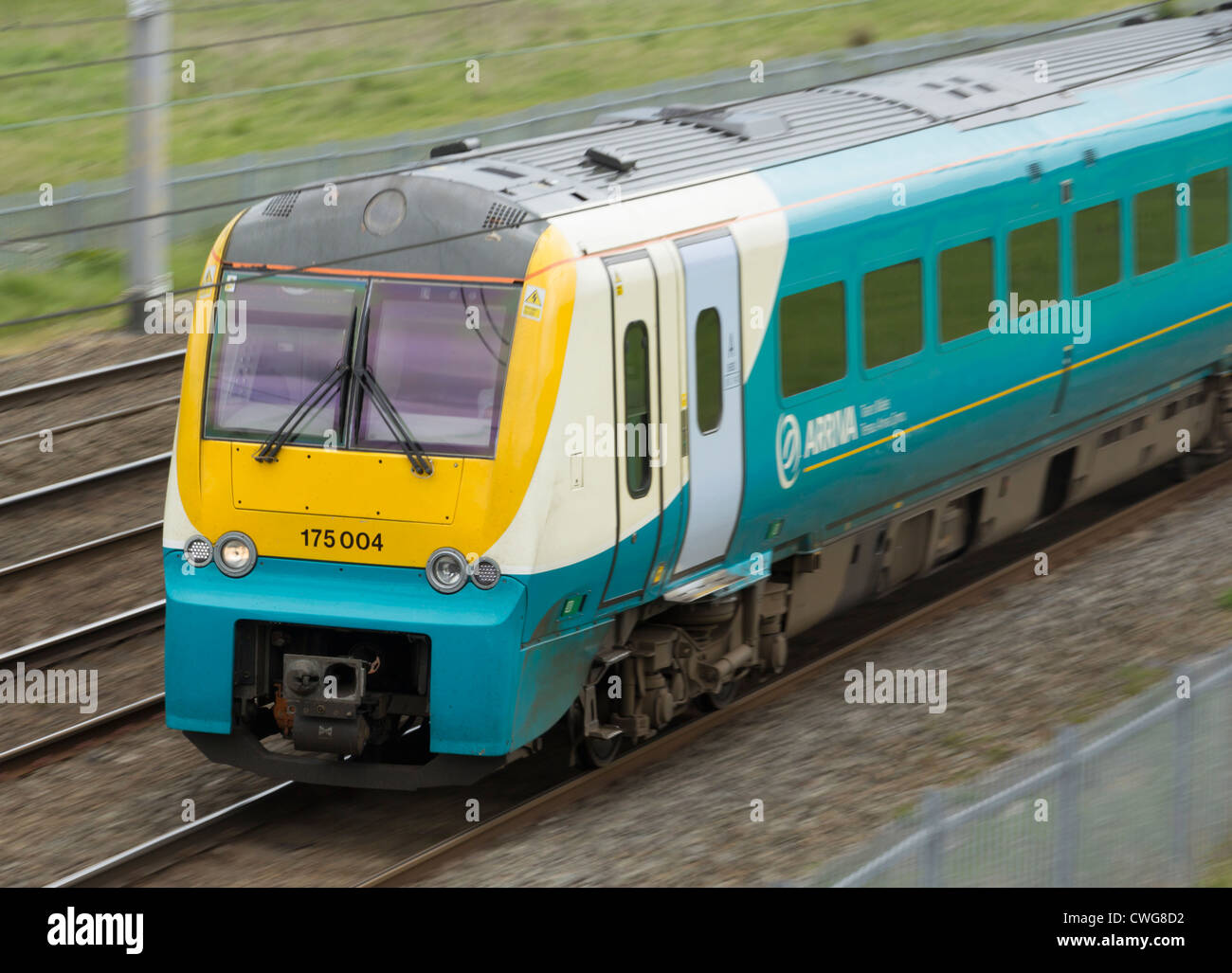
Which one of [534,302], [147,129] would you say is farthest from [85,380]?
[534,302]

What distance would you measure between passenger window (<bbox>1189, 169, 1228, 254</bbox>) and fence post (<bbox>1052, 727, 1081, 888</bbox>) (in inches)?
340

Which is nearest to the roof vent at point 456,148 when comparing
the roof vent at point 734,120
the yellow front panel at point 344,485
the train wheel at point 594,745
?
the roof vent at point 734,120

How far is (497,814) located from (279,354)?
9.61 ft

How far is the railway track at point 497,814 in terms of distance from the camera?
32.1 ft

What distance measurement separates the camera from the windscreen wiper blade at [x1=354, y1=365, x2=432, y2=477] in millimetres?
9391

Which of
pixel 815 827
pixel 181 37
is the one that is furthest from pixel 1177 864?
pixel 181 37

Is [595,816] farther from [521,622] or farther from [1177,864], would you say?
[1177,864]

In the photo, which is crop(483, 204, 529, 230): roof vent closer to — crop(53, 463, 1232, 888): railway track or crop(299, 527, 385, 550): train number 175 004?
crop(299, 527, 385, 550): train number 175 004

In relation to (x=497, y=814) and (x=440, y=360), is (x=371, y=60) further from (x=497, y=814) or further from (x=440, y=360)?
(x=440, y=360)

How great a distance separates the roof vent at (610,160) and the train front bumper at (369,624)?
266cm

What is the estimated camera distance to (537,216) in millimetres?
9562

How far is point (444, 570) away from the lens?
9.40m

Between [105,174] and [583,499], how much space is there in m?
22.8

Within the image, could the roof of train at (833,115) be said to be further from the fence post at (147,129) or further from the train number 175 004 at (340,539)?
the fence post at (147,129)
